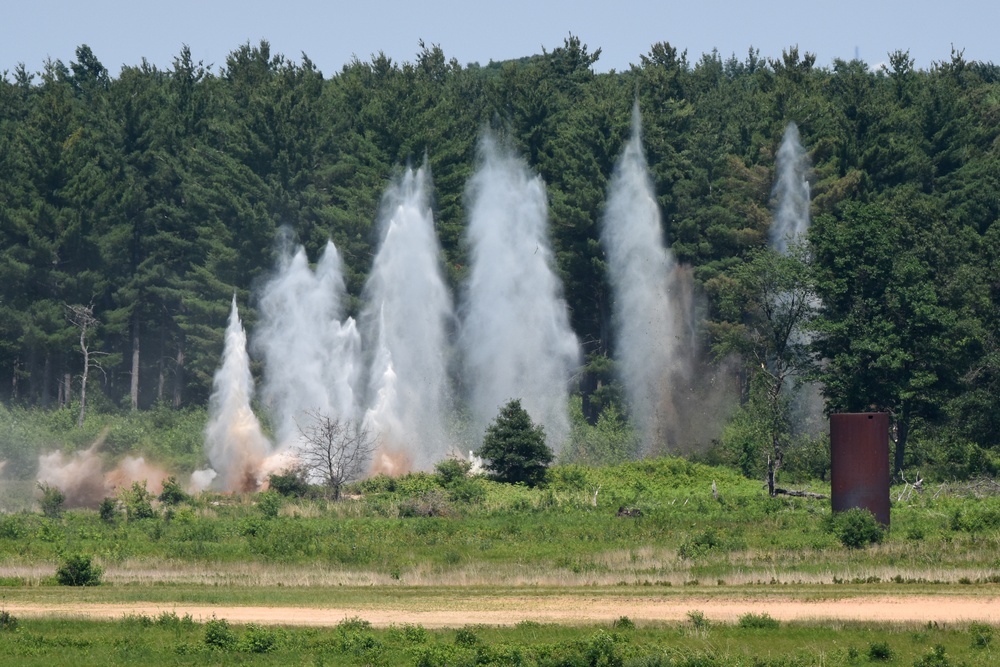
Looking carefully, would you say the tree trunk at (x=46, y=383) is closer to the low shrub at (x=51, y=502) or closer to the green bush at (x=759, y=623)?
the low shrub at (x=51, y=502)

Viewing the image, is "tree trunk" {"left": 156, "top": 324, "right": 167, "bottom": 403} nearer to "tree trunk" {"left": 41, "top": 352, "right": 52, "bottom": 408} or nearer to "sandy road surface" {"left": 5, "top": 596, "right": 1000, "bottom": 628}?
"tree trunk" {"left": 41, "top": 352, "right": 52, "bottom": 408}

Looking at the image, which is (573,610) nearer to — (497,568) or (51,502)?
(497,568)

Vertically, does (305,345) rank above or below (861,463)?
above

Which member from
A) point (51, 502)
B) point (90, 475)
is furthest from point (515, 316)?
point (51, 502)

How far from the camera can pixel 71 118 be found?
97.9 meters

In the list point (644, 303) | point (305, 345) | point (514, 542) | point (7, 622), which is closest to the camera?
point (7, 622)

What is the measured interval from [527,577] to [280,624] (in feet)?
27.5

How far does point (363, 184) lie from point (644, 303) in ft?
56.4

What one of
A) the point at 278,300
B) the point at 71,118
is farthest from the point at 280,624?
the point at 71,118

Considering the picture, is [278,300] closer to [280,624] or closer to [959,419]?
[959,419]

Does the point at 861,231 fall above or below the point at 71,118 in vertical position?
below

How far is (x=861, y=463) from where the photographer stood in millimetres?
49719

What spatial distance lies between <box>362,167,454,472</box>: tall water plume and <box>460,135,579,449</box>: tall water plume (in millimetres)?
1906

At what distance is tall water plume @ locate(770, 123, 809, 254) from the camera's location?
85562 millimetres
